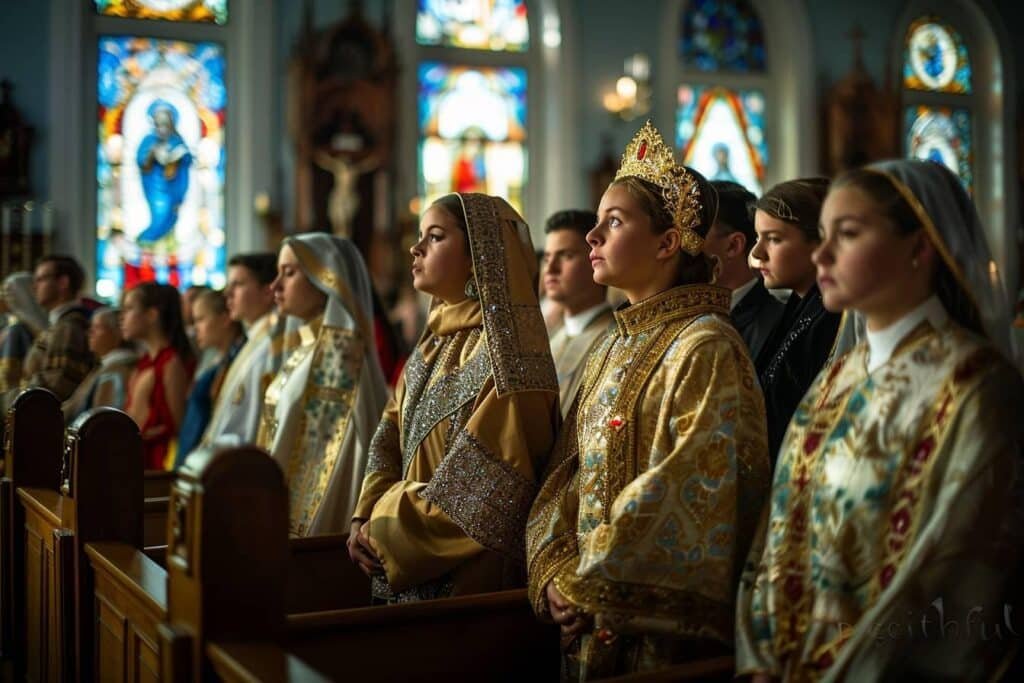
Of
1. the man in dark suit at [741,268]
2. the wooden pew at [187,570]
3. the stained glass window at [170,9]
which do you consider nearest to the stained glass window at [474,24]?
the stained glass window at [170,9]

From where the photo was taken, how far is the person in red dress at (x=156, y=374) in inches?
191

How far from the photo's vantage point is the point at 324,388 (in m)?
3.74

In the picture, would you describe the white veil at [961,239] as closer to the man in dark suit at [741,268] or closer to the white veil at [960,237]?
the white veil at [960,237]

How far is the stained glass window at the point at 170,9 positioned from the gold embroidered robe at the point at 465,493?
9019 mm

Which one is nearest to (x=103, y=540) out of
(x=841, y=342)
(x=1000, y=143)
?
(x=841, y=342)

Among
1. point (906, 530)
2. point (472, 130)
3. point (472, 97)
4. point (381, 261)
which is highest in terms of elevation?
point (472, 97)

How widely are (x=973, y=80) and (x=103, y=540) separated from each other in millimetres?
13585

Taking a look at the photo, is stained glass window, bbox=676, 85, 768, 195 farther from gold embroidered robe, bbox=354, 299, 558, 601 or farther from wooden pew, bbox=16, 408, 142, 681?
wooden pew, bbox=16, 408, 142, 681

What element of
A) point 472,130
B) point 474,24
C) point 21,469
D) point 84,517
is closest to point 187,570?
point 84,517

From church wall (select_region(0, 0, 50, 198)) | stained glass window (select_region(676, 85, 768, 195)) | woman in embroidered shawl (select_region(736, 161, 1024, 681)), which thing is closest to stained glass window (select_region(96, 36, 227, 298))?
church wall (select_region(0, 0, 50, 198))

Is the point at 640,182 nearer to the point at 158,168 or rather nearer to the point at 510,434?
the point at 510,434

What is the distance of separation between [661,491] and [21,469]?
2.32 metres

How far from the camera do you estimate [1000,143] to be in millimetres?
13695

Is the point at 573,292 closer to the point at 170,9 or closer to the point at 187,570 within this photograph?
the point at 187,570
